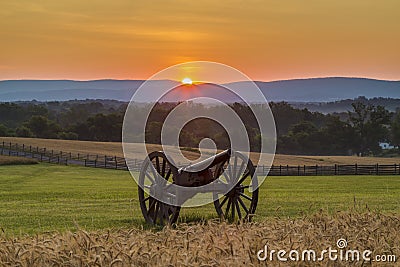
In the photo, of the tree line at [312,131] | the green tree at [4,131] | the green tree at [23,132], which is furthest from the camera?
the tree line at [312,131]

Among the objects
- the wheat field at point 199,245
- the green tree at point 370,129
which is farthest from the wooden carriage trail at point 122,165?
the green tree at point 370,129

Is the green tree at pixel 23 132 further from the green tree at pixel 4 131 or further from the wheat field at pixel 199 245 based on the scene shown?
the wheat field at pixel 199 245

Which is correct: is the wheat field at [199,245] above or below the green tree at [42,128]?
below

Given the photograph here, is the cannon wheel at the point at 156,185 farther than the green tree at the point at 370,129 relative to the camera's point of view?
No

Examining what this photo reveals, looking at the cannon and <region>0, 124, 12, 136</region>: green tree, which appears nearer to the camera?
the cannon

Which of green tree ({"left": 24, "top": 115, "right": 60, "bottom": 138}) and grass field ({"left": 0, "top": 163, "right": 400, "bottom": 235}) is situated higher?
green tree ({"left": 24, "top": 115, "right": 60, "bottom": 138})

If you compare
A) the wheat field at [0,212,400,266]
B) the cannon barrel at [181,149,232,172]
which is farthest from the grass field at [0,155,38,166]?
the wheat field at [0,212,400,266]

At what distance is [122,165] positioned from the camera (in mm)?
68938

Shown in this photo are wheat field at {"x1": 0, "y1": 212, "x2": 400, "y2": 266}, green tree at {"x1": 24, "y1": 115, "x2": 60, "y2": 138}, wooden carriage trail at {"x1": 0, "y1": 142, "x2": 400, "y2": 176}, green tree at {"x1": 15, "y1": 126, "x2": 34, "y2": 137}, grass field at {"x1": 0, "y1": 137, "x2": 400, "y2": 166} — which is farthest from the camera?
green tree at {"x1": 24, "y1": 115, "x2": 60, "y2": 138}

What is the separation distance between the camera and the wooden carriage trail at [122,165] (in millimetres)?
61825

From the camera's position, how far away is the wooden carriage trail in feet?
203

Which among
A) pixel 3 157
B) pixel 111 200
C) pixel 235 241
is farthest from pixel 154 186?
pixel 3 157

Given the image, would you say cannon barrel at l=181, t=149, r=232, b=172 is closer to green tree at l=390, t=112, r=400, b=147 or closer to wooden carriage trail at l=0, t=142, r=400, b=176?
wooden carriage trail at l=0, t=142, r=400, b=176

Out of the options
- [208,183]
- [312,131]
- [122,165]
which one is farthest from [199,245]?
[312,131]
